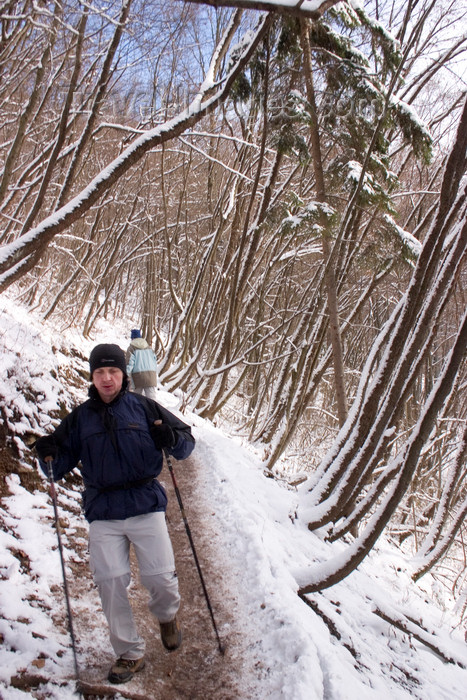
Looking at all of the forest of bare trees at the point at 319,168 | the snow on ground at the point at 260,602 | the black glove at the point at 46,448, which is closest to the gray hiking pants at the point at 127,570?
the snow on ground at the point at 260,602

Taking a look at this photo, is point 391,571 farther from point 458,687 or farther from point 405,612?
point 458,687

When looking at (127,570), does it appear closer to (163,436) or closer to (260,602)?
(163,436)

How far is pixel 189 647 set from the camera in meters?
3.11

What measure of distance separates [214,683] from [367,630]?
1891mm

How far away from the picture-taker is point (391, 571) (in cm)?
695

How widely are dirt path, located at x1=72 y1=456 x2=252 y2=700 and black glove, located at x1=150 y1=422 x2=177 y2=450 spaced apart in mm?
1362

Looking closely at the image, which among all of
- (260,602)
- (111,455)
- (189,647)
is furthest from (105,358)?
(260,602)

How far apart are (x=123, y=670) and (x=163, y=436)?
4.47 ft

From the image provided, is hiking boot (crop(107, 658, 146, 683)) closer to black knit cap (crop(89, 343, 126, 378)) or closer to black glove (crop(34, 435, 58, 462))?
black glove (crop(34, 435, 58, 462))

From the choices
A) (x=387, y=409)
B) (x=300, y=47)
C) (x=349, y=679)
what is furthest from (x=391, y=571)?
(x=300, y=47)

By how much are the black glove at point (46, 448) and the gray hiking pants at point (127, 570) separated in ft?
1.68

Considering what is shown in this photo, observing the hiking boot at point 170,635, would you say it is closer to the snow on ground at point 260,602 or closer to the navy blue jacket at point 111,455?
the snow on ground at point 260,602

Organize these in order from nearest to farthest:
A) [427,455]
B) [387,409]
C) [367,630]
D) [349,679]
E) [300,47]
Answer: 1. [349,679]
2. [367,630]
3. [387,409]
4. [300,47]
5. [427,455]

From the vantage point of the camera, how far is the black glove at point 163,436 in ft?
9.45
